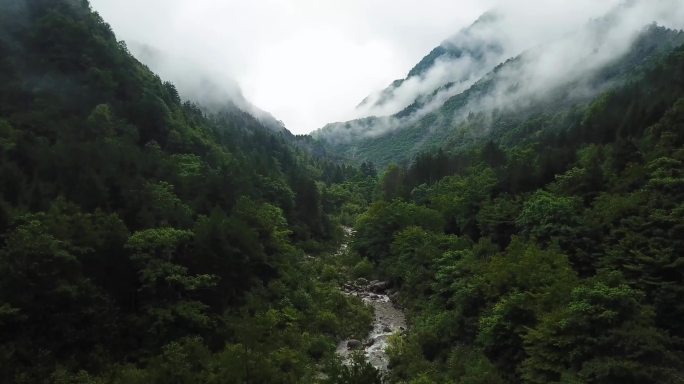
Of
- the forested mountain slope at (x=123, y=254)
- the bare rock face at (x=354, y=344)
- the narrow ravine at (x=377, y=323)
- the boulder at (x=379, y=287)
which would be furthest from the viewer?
the boulder at (x=379, y=287)

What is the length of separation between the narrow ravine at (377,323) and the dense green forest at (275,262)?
1.08m

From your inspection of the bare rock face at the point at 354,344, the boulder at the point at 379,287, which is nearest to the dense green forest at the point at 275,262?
the boulder at the point at 379,287

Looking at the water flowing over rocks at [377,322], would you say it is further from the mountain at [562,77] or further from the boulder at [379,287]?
the mountain at [562,77]

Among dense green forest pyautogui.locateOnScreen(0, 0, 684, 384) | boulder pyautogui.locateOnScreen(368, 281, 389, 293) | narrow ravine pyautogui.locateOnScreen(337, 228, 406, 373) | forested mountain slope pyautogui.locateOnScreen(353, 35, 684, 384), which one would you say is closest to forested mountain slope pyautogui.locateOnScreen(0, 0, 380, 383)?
dense green forest pyautogui.locateOnScreen(0, 0, 684, 384)

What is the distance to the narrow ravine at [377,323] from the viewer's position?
3228 cm

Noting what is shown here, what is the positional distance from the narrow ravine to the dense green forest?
1.08 metres

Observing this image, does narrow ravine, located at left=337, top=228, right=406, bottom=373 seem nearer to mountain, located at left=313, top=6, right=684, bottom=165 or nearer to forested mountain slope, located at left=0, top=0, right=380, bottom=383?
forested mountain slope, located at left=0, top=0, right=380, bottom=383

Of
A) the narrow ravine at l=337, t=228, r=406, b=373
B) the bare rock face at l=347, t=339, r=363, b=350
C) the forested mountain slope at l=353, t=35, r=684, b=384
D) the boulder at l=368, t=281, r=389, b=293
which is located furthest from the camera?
the boulder at l=368, t=281, r=389, b=293

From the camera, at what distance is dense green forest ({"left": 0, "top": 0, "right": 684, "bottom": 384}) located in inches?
894

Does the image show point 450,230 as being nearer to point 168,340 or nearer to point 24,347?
point 168,340

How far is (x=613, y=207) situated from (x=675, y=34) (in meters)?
147

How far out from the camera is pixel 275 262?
41062mm

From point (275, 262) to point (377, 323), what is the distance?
33.0ft

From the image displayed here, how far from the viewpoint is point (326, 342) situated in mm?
33188
